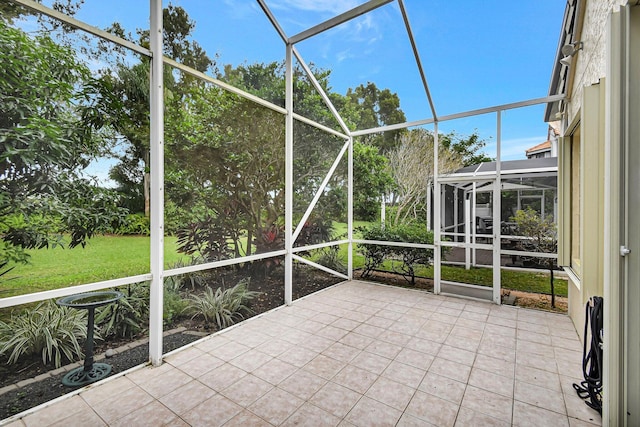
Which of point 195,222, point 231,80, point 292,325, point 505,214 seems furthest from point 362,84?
point 505,214

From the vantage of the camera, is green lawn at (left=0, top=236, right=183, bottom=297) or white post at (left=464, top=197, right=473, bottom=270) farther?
white post at (left=464, top=197, right=473, bottom=270)

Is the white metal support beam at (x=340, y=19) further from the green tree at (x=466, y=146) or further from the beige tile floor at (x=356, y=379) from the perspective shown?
the beige tile floor at (x=356, y=379)

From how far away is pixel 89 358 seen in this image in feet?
7.91

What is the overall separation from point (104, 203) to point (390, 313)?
3522 millimetres

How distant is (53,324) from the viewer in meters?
2.38

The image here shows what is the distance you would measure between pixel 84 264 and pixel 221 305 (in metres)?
1.56

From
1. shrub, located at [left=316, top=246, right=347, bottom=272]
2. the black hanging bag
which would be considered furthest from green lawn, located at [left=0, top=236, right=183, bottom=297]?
the black hanging bag

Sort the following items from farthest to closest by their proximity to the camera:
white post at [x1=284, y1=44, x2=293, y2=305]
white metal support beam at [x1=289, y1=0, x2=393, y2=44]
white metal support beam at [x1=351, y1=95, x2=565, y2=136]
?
white post at [x1=284, y1=44, x2=293, y2=305] < white metal support beam at [x1=351, y1=95, x2=565, y2=136] < white metal support beam at [x1=289, y1=0, x2=393, y2=44]

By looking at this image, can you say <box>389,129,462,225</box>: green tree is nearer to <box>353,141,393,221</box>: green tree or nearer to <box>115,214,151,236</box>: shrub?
<box>353,141,393,221</box>: green tree

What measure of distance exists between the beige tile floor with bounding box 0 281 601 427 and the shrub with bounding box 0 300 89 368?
47 centimetres

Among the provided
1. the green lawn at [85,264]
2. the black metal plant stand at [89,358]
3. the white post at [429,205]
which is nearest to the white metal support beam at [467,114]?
the white post at [429,205]

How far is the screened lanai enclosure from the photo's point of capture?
2107 mm

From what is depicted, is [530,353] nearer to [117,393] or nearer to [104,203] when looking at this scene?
[117,393]

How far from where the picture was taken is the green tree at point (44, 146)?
75.7 inches
